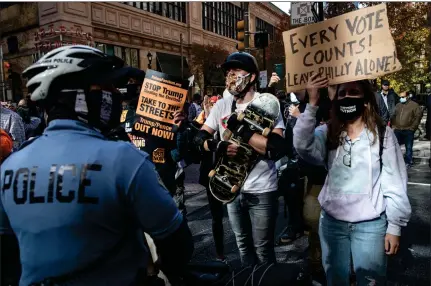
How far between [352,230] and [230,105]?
4.58ft

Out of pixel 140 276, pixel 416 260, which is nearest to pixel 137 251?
pixel 140 276

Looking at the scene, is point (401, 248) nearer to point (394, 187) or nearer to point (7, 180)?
point (394, 187)

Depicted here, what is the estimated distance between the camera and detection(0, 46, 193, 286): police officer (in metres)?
1.25

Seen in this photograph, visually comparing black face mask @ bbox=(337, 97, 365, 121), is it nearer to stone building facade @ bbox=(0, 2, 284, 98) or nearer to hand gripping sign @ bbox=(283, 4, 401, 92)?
hand gripping sign @ bbox=(283, 4, 401, 92)

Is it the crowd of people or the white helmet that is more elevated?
the white helmet

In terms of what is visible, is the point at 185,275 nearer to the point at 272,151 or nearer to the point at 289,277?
the point at 289,277

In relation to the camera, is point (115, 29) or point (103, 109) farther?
point (115, 29)

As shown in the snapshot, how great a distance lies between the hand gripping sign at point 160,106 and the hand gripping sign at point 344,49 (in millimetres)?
1269

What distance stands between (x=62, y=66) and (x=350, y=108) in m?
1.80

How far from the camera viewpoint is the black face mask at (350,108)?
2.40 meters

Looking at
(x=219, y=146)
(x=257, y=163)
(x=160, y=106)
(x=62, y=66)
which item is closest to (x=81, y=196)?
(x=62, y=66)

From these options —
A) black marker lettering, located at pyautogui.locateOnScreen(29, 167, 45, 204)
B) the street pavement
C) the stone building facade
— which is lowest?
the street pavement

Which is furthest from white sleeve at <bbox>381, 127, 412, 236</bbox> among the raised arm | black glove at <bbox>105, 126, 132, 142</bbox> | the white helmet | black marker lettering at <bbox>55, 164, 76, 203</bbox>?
black marker lettering at <bbox>55, 164, 76, 203</bbox>

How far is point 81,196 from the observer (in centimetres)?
124
